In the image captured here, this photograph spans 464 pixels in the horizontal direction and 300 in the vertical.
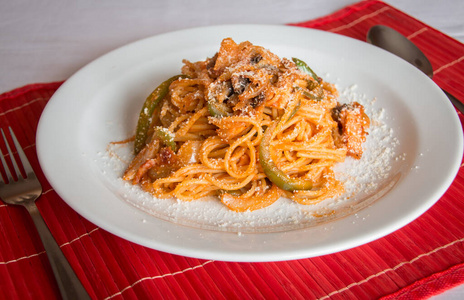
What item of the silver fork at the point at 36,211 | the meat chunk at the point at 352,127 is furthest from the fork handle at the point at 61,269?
the meat chunk at the point at 352,127

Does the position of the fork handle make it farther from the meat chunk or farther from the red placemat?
the meat chunk

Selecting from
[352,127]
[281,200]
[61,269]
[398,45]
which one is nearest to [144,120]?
[281,200]

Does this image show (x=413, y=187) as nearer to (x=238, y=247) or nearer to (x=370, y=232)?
(x=370, y=232)

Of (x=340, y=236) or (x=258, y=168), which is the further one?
Answer: (x=258, y=168)

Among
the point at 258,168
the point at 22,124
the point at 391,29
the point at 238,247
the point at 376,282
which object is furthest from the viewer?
the point at 391,29

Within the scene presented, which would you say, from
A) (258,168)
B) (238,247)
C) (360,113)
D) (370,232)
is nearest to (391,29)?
(360,113)

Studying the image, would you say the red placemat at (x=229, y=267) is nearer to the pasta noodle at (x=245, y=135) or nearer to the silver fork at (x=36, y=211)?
the silver fork at (x=36, y=211)

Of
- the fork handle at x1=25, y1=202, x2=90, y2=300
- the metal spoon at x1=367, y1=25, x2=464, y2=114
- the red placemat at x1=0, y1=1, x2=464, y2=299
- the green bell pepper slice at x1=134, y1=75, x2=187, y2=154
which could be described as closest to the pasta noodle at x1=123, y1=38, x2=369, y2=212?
the green bell pepper slice at x1=134, y1=75, x2=187, y2=154

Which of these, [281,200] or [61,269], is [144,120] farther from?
[61,269]
